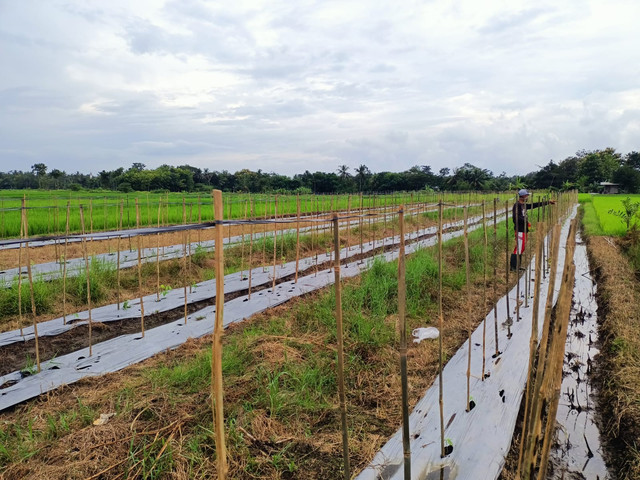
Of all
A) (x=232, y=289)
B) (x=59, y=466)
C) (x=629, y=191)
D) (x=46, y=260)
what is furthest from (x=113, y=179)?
(x=629, y=191)

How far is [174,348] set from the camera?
152 inches

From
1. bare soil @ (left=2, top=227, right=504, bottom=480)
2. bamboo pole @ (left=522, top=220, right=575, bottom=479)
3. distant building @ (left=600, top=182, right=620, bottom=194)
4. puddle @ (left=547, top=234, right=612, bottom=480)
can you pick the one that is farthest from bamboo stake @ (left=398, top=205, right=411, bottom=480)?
distant building @ (left=600, top=182, right=620, bottom=194)

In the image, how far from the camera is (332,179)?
152ft

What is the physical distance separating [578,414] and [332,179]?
4405cm

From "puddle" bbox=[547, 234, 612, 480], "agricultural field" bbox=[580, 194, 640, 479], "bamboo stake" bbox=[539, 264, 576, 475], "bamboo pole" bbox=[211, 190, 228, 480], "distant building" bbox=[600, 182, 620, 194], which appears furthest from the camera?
"distant building" bbox=[600, 182, 620, 194]

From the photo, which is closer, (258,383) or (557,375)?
(557,375)

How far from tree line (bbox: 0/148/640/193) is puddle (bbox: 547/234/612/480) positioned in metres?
33.6

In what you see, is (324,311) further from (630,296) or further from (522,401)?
(630,296)

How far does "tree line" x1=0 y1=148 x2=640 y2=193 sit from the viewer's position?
122ft

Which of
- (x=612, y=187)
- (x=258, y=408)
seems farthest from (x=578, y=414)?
(x=612, y=187)

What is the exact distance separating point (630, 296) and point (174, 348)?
5.35 metres

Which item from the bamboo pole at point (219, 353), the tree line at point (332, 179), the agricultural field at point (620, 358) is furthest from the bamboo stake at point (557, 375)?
the tree line at point (332, 179)

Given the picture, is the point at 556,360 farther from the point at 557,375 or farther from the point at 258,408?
the point at 258,408

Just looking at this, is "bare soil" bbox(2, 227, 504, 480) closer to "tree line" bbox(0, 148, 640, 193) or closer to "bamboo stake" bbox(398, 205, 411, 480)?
"bamboo stake" bbox(398, 205, 411, 480)
